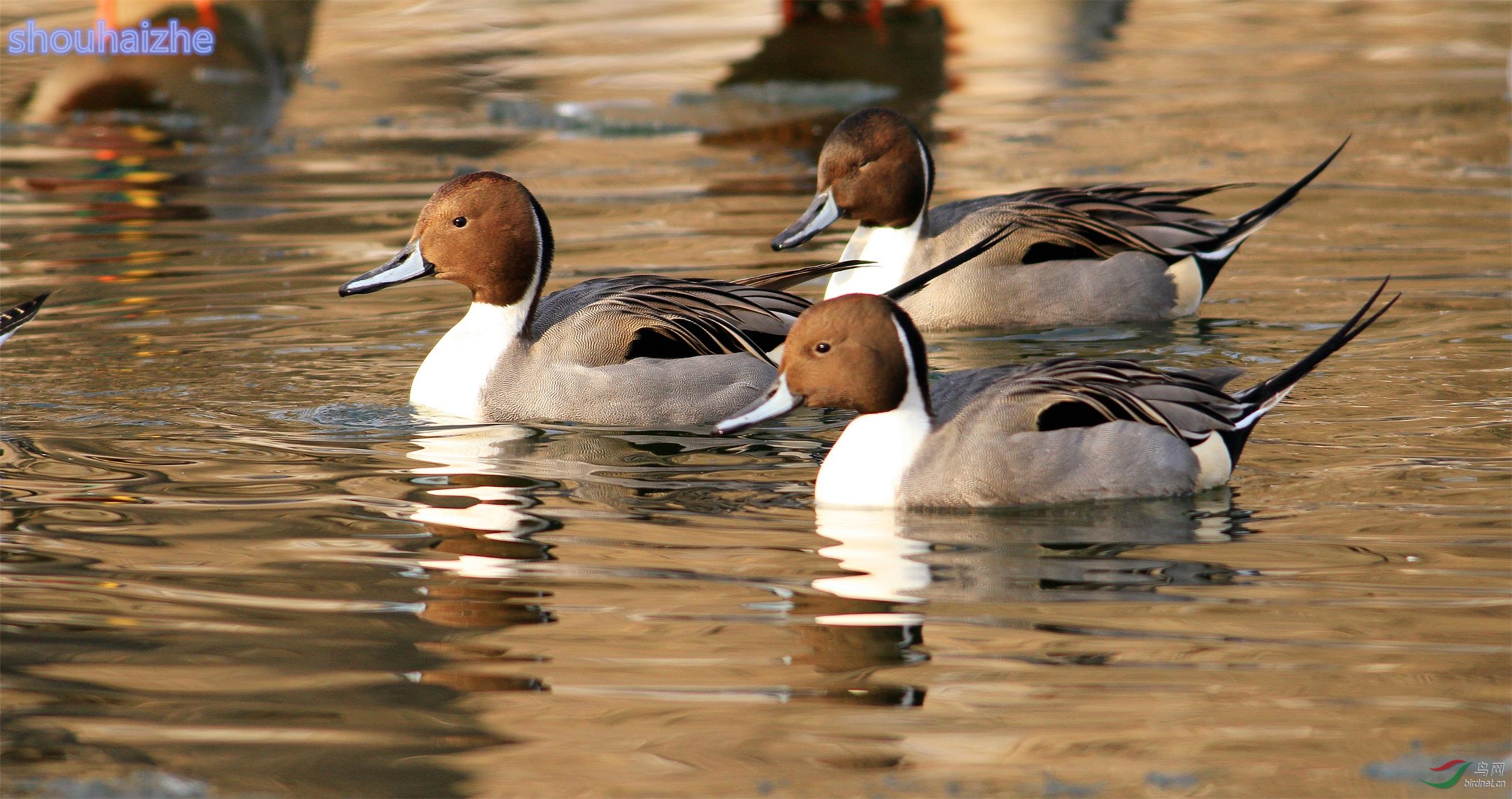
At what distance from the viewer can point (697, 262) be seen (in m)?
10.1

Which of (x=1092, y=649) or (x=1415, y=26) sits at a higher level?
(x=1415, y=26)

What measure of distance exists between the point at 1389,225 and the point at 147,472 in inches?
275

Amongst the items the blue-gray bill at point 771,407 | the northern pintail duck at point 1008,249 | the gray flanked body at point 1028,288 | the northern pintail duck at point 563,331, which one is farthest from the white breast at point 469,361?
the gray flanked body at point 1028,288

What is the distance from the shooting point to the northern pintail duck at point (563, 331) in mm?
7078

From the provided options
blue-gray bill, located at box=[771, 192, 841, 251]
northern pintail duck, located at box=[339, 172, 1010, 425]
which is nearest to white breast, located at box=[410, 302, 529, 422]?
northern pintail duck, located at box=[339, 172, 1010, 425]

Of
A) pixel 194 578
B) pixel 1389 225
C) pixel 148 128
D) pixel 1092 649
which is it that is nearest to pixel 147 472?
pixel 194 578

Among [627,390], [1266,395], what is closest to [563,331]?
[627,390]

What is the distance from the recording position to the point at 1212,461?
5.96 m

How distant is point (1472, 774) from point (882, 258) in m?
5.37

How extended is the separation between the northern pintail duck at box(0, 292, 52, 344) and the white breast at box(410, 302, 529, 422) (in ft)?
4.68

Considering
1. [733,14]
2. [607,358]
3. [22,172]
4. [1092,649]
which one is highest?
[733,14]

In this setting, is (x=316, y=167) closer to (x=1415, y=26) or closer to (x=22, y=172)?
(x=22, y=172)

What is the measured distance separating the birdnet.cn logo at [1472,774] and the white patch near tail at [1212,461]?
206 cm

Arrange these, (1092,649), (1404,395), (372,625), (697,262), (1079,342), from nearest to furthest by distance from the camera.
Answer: (1092,649), (372,625), (1404,395), (1079,342), (697,262)
